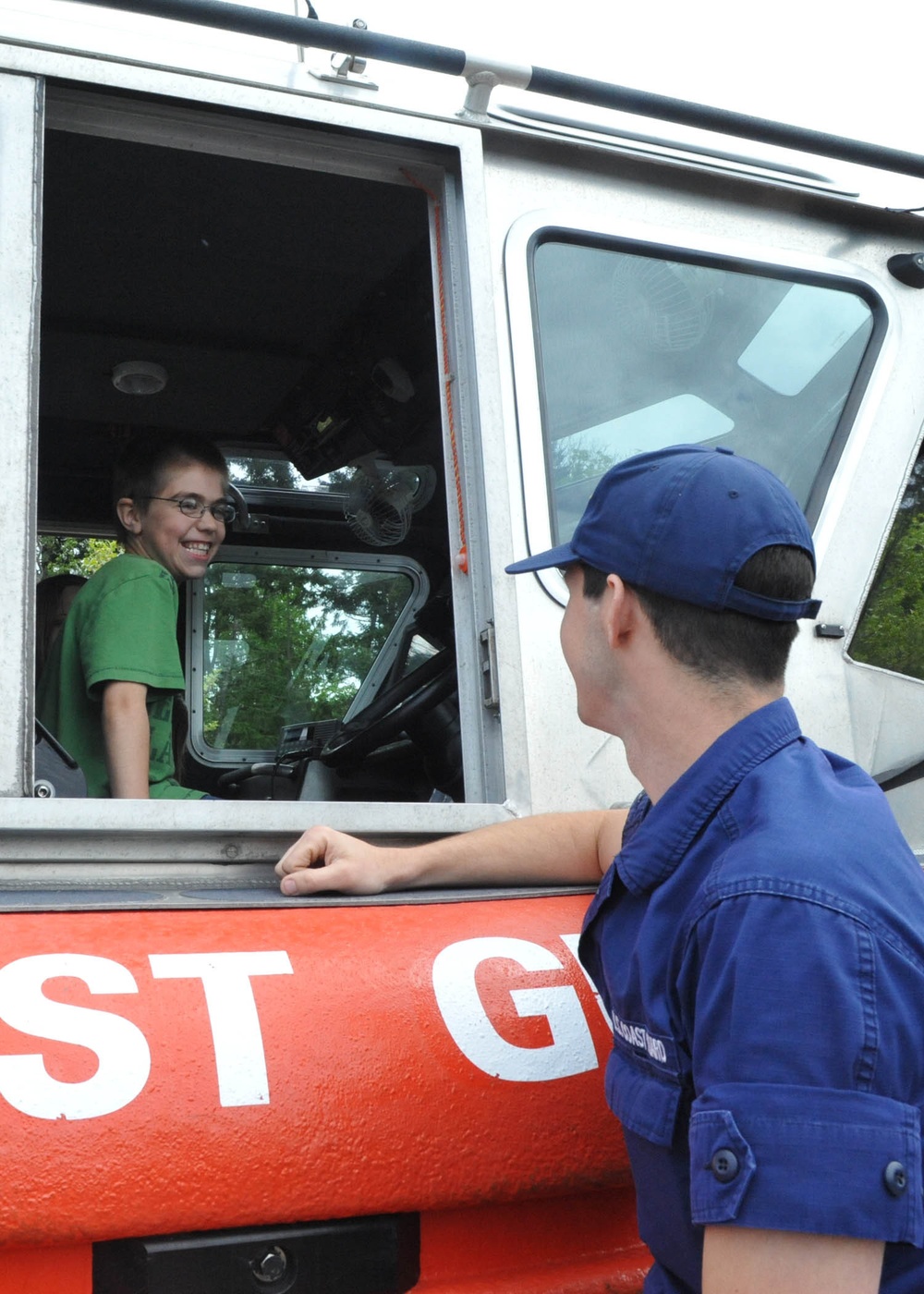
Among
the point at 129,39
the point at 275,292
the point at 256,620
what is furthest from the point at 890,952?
the point at 256,620

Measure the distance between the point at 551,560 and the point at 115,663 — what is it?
1024 millimetres

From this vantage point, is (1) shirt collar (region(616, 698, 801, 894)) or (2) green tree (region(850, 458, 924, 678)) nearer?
(1) shirt collar (region(616, 698, 801, 894))

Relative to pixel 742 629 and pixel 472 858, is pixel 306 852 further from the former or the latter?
pixel 742 629

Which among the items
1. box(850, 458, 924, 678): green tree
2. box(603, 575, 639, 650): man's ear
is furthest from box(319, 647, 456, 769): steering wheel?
box(603, 575, 639, 650): man's ear

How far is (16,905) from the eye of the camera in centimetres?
141

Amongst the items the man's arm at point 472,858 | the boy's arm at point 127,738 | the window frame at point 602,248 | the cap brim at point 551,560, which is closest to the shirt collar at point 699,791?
the cap brim at point 551,560

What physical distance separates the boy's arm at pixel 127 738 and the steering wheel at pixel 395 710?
73 centimetres

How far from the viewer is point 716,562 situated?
4.17ft

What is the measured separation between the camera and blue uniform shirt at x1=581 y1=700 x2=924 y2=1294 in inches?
37.8

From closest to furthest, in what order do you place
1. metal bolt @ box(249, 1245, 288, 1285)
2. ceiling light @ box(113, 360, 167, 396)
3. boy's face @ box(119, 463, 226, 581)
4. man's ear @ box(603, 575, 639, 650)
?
metal bolt @ box(249, 1245, 288, 1285) < man's ear @ box(603, 575, 639, 650) < boy's face @ box(119, 463, 226, 581) < ceiling light @ box(113, 360, 167, 396)

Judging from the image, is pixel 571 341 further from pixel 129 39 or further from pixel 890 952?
pixel 890 952

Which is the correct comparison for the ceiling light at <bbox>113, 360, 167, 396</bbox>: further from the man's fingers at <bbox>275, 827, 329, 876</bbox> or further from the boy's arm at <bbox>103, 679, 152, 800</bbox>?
the man's fingers at <bbox>275, 827, 329, 876</bbox>

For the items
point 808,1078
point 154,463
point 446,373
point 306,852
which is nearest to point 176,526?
point 154,463

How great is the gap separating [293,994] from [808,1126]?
0.60m
